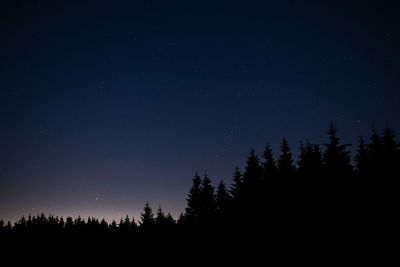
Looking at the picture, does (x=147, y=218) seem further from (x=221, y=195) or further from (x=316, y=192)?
(x=316, y=192)

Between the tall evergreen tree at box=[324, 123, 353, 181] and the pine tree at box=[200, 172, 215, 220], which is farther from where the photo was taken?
the pine tree at box=[200, 172, 215, 220]

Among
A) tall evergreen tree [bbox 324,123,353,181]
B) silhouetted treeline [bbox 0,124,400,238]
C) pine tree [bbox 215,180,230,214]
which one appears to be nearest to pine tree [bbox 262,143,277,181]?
silhouetted treeline [bbox 0,124,400,238]

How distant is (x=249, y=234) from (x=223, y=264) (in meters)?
3.31

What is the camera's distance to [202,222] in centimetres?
3003

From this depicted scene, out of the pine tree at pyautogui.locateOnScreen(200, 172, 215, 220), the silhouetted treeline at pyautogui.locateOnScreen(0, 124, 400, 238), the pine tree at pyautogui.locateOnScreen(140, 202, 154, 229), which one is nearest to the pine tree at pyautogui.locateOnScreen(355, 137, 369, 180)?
the silhouetted treeline at pyautogui.locateOnScreen(0, 124, 400, 238)

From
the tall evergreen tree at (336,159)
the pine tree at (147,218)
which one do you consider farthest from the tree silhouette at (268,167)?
the pine tree at (147,218)

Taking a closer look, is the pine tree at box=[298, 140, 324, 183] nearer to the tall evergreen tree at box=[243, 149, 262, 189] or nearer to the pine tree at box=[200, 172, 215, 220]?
the tall evergreen tree at box=[243, 149, 262, 189]

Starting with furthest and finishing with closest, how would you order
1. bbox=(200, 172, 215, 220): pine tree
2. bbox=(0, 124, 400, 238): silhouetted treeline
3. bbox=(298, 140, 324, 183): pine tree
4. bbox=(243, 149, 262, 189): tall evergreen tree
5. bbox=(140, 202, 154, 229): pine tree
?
bbox=(140, 202, 154, 229): pine tree < bbox=(200, 172, 215, 220): pine tree < bbox=(243, 149, 262, 189): tall evergreen tree < bbox=(298, 140, 324, 183): pine tree < bbox=(0, 124, 400, 238): silhouetted treeline

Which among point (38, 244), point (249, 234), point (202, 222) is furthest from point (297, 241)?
point (38, 244)

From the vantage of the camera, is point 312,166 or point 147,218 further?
point 147,218

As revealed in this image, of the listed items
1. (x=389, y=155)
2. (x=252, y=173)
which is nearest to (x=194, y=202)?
(x=252, y=173)

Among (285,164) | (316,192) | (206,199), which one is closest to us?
(316,192)

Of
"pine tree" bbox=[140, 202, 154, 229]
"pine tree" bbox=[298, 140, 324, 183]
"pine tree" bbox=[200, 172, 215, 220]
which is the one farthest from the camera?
"pine tree" bbox=[140, 202, 154, 229]

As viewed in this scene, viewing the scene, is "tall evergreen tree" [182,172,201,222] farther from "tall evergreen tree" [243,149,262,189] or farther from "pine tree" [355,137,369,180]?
"pine tree" [355,137,369,180]
